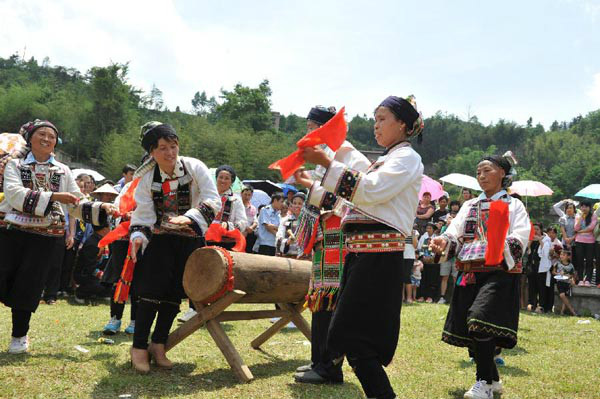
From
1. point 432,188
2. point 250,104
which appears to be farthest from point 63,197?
point 250,104

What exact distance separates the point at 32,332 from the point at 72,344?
0.89m

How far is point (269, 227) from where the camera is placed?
11.1 metres

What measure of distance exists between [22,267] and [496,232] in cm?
432

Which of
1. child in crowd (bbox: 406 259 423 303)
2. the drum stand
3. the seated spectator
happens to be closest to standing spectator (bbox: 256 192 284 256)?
the seated spectator

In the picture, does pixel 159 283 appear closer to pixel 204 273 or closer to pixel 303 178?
pixel 204 273

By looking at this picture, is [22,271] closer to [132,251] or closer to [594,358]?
[132,251]

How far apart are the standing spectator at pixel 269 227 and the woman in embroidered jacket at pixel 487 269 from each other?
6.34m

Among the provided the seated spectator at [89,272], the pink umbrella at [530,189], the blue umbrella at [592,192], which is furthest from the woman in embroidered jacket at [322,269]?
the blue umbrella at [592,192]

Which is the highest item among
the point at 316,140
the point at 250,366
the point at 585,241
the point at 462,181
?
the point at 462,181

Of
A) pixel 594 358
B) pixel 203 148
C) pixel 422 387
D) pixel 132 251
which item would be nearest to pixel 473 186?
pixel 594 358

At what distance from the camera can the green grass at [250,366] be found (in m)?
4.31

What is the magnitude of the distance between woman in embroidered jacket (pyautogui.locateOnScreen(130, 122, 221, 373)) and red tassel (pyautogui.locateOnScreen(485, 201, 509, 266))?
235cm

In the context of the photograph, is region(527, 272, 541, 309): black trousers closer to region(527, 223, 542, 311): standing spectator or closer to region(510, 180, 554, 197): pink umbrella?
region(527, 223, 542, 311): standing spectator

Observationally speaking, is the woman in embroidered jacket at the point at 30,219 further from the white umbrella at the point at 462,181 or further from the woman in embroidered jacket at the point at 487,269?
the white umbrella at the point at 462,181
